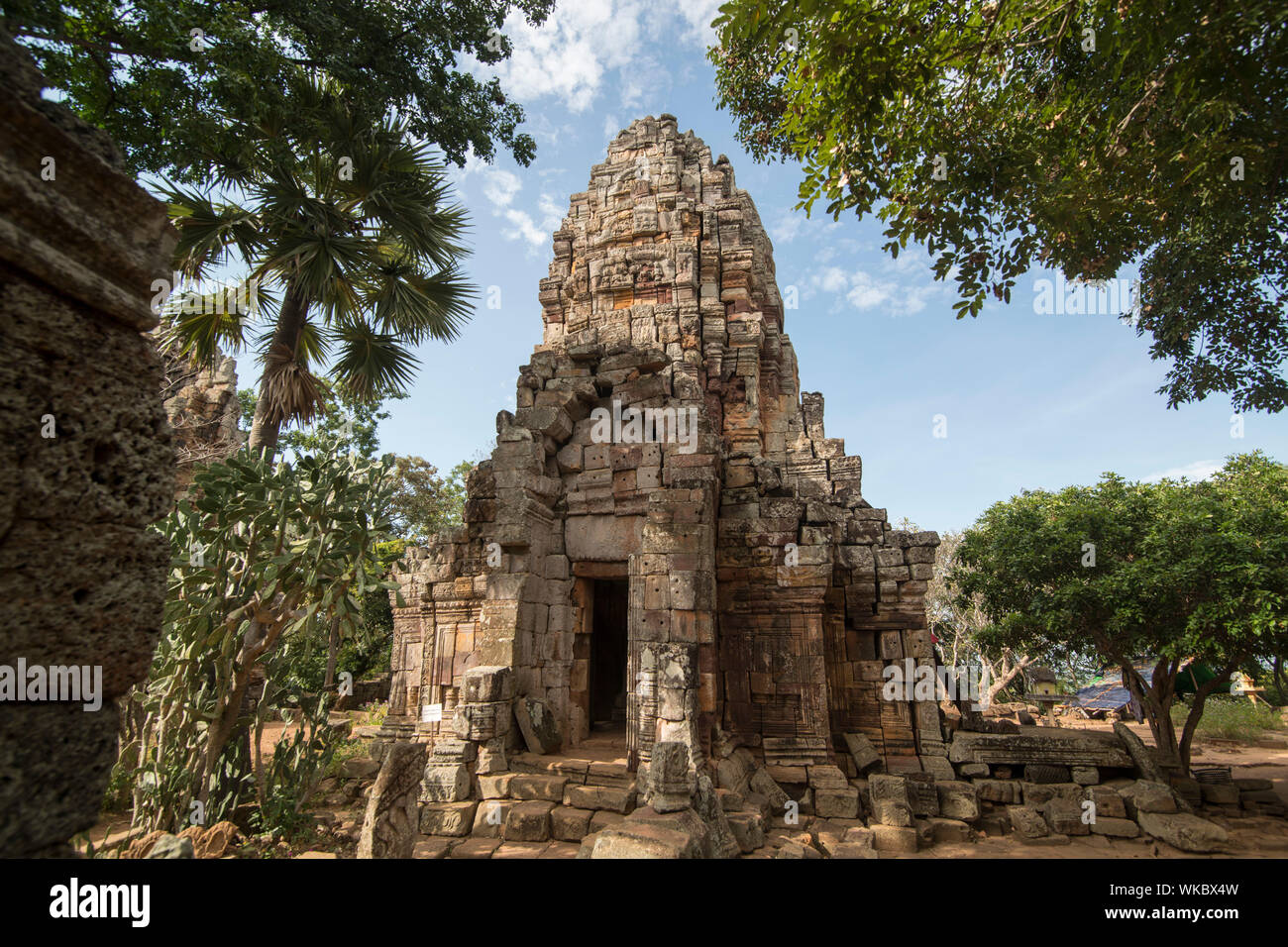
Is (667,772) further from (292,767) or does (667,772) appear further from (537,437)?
(537,437)

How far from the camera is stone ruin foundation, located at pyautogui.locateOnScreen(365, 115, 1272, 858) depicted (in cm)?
664

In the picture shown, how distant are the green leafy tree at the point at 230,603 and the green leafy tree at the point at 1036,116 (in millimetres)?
5375

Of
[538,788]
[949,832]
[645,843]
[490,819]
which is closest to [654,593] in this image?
[538,788]

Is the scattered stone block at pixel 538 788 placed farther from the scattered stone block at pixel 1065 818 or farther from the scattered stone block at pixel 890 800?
the scattered stone block at pixel 1065 818

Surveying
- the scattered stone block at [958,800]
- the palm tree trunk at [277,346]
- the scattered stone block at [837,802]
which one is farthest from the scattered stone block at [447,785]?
the scattered stone block at [958,800]

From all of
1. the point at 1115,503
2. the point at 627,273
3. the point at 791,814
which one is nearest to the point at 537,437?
the point at 791,814

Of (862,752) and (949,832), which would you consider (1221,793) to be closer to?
(949,832)

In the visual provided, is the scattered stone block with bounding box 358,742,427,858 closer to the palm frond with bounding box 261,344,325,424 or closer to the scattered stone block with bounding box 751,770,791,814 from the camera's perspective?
the scattered stone block with bounding box 751,770,791,814

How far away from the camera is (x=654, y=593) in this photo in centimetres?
757

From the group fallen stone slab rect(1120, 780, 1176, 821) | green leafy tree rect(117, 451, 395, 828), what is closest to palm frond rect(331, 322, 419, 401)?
green leafy tree rect(117, 451, 395, 828)

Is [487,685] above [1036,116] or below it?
below

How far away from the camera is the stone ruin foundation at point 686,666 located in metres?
6.64

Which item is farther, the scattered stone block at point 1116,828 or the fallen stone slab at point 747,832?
the scattered stone block at point 1116,828

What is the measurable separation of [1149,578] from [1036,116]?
6.78 meters
